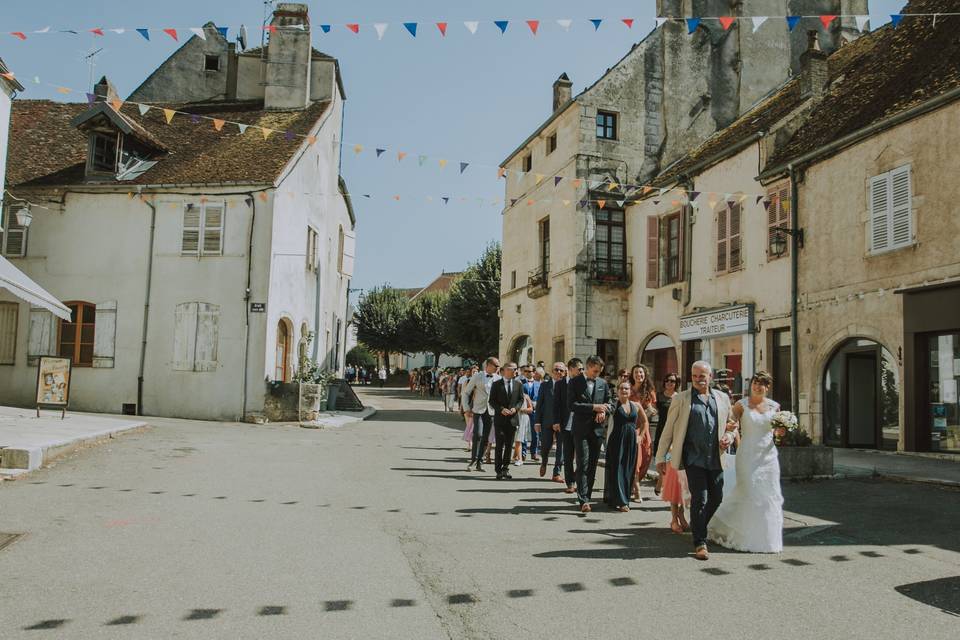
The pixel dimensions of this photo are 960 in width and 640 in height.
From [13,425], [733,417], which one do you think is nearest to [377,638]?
[733,417]

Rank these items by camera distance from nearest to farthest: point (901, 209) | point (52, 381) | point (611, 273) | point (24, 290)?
point (24, 290), point (901, 209), point (52, 381), point (611, 273)

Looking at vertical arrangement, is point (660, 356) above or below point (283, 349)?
above

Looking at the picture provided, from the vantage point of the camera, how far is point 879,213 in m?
14.9

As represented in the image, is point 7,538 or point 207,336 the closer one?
point 7,538

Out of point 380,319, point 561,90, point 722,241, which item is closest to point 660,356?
point 722,241

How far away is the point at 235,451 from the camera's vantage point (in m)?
13.1

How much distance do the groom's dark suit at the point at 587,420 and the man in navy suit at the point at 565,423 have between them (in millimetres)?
323

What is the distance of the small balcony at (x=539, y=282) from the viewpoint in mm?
28328

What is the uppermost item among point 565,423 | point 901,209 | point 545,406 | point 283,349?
point 901,209

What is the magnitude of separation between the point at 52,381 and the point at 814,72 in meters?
17.7

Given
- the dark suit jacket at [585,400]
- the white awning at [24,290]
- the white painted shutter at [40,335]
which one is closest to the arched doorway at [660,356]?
the dark suit jacket at [585,400]

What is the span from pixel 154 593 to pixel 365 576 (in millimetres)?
1307

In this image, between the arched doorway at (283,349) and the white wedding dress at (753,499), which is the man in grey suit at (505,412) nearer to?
the white wedding dress at (753,499)

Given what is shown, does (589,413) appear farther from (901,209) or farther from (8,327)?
(8,327)
